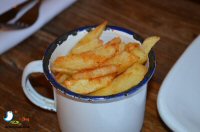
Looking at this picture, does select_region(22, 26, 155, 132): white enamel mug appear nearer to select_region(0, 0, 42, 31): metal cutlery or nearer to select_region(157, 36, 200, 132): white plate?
select_region(157, 36, 200, 132): white plate

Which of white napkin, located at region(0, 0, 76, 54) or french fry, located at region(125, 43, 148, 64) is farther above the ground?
french fry, located at region(125, 43, 148, 64)

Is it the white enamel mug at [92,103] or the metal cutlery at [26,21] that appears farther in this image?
the metal cutlery at [26,21]

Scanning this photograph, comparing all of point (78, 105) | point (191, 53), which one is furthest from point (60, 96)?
point (191, 53)

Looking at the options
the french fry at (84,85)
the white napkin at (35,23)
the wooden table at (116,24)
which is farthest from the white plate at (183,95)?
the white napkin at (35,23)

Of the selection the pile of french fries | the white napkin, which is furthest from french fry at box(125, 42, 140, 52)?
the white napkin

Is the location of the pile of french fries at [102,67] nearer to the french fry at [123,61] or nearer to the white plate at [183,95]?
the french fry at [123,61]
